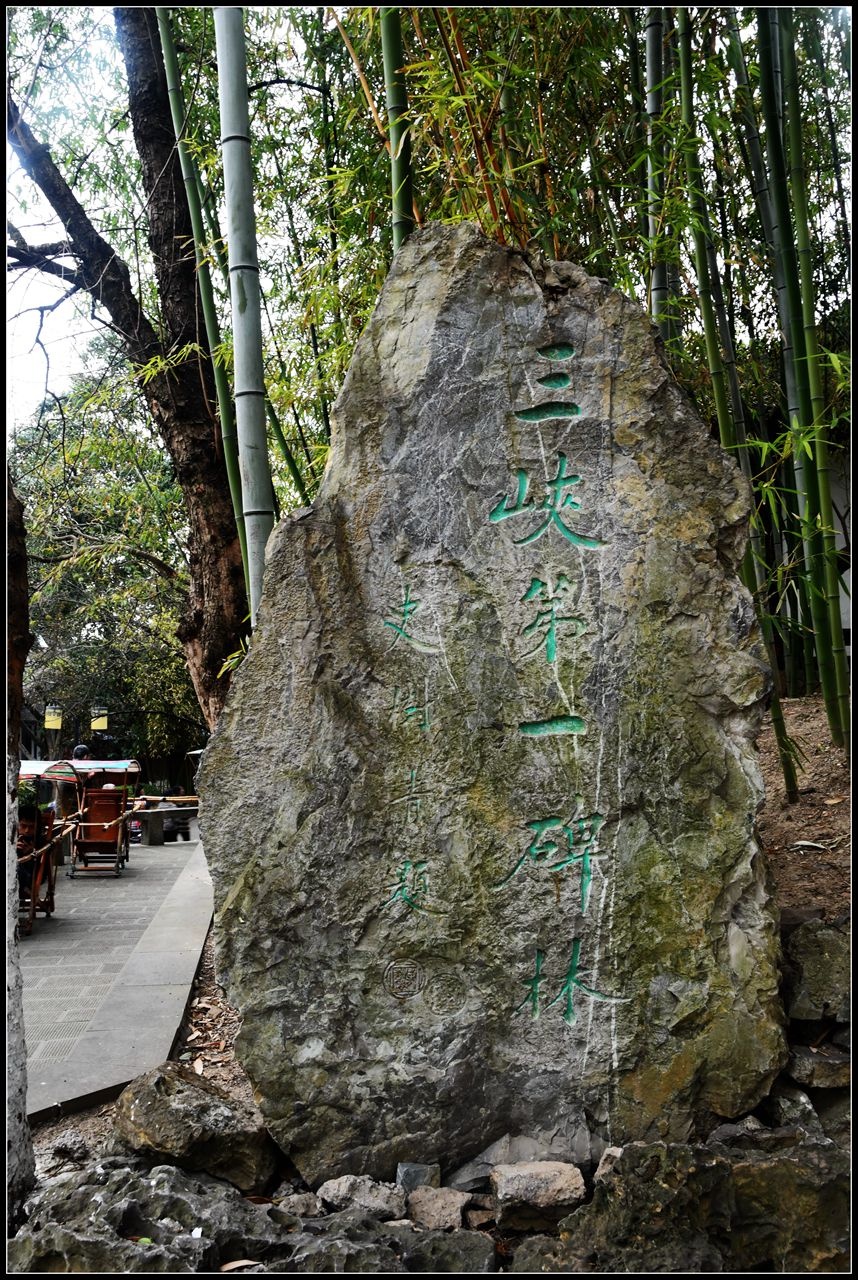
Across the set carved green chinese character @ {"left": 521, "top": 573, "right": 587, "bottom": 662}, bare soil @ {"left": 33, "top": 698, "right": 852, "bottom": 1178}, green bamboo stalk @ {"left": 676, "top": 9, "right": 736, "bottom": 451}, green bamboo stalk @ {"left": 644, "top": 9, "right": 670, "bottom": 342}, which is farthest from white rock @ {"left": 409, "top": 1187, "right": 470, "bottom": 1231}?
green bamboo stalk @ {"left": 644, "top": 9, "right": 670, "bottom": 342}

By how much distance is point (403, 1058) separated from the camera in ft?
8.66

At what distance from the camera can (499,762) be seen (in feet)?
8.87

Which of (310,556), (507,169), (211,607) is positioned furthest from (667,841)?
(211,607)

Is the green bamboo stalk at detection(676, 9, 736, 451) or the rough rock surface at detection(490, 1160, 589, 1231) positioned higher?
the green bamboo stalk at detection(676, 9, 736, 451)

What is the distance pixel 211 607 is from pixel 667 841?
338 centimetres

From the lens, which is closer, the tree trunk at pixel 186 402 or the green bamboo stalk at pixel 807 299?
the green bamboo stalk at pixel 807 299

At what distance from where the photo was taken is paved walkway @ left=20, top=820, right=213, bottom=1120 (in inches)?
139

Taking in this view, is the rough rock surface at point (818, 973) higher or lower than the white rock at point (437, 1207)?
higher

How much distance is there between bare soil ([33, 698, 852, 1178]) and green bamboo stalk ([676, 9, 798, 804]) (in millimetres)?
147

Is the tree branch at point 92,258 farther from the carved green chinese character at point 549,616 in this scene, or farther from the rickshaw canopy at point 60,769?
the carved green chinese character at point 549,616

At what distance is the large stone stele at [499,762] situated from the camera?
2.62m

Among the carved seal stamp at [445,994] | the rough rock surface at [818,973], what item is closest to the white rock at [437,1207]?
the carved seal stamp at [445,994]

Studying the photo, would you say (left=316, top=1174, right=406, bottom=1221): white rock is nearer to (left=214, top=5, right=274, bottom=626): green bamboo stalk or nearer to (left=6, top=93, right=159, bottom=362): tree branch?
(left=214, top=5, right=274, bottom=626): green bamboo stalk

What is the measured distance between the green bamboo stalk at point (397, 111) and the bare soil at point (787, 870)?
7.02 feet
